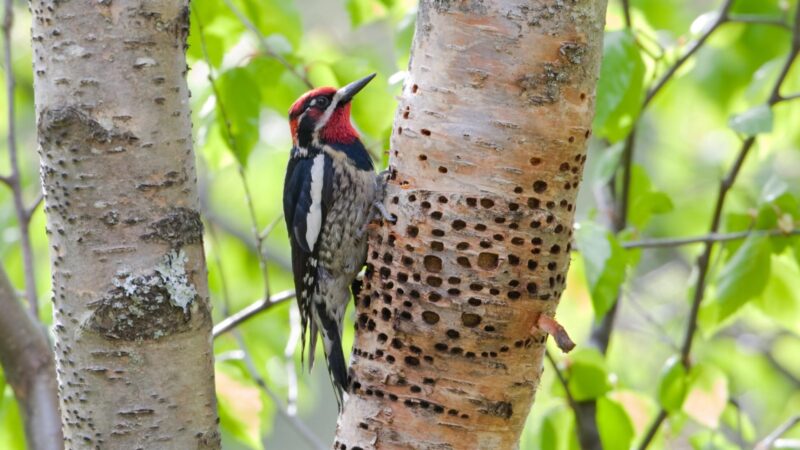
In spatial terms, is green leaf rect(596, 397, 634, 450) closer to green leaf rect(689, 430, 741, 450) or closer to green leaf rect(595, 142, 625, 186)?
green leaf rect(689, 430, 741, 450)

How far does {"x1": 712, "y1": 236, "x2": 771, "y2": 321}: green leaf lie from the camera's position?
90.9 inches

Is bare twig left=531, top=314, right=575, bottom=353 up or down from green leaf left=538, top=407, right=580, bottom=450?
up

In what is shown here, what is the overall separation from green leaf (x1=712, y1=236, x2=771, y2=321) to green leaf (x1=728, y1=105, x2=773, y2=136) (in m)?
0.26

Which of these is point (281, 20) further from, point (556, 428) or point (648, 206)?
point (556, 428)

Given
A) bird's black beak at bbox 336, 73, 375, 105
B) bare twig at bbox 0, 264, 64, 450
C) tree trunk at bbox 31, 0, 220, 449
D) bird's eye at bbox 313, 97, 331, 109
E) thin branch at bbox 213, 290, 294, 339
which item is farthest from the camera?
bird's eye at bbox 313, 97, 331, 109

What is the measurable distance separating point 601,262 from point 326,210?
958mm

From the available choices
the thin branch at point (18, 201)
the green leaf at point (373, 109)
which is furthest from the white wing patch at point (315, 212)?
the thin branch at point (18, 201)

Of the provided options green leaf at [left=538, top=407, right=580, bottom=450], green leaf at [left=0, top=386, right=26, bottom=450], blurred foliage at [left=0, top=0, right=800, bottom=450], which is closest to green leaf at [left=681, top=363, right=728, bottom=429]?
blurred foliage at [left=0, top=0, right=800, bottom=450]

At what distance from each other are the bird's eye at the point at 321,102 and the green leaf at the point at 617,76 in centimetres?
78

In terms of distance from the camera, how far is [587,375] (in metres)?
2.48

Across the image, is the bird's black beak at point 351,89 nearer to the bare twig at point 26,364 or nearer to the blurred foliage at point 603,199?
the blurred foliage at point 603,199

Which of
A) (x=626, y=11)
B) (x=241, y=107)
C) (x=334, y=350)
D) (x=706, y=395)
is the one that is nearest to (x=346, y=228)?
(x=334, y=350)

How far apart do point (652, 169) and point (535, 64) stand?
4.37 meters

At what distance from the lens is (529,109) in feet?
5.60
